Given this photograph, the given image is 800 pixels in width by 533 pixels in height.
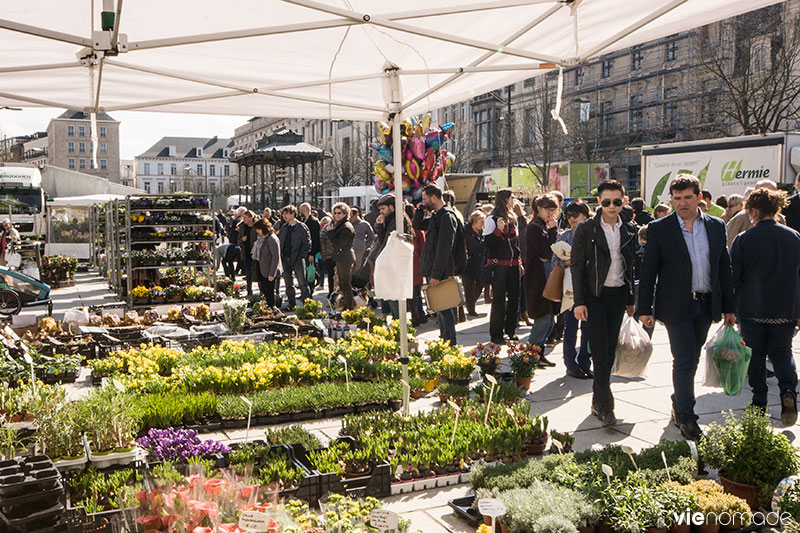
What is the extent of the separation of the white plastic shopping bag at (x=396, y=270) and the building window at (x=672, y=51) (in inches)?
1976

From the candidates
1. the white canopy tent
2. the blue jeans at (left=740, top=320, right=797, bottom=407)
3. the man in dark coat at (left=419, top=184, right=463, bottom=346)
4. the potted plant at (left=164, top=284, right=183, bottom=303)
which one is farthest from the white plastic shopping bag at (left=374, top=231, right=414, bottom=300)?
the potted plant at (left=164, top=284, right=183, bottom=303)

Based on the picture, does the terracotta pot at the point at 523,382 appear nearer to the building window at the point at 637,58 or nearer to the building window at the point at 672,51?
the building window at the point at 672,51

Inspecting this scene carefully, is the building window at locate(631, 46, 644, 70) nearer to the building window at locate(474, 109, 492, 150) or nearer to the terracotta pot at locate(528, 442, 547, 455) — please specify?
the building window at locate(474, 109, 492, 150)

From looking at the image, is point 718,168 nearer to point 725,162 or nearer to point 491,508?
point 725,162

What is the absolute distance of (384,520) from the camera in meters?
3.22

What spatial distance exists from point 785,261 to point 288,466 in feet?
15.0

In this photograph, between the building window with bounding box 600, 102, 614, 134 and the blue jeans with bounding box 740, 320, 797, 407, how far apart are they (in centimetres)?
5278

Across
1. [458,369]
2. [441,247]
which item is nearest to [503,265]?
[441,247]

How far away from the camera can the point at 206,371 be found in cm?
728

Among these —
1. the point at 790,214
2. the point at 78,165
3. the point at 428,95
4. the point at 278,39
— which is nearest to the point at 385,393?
the point at 428,95

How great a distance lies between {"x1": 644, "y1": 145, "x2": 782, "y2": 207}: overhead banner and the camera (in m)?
19.0

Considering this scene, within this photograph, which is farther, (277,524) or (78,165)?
(78,165)

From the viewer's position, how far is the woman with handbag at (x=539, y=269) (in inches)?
347

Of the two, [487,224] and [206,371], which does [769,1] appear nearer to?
[206,371]
